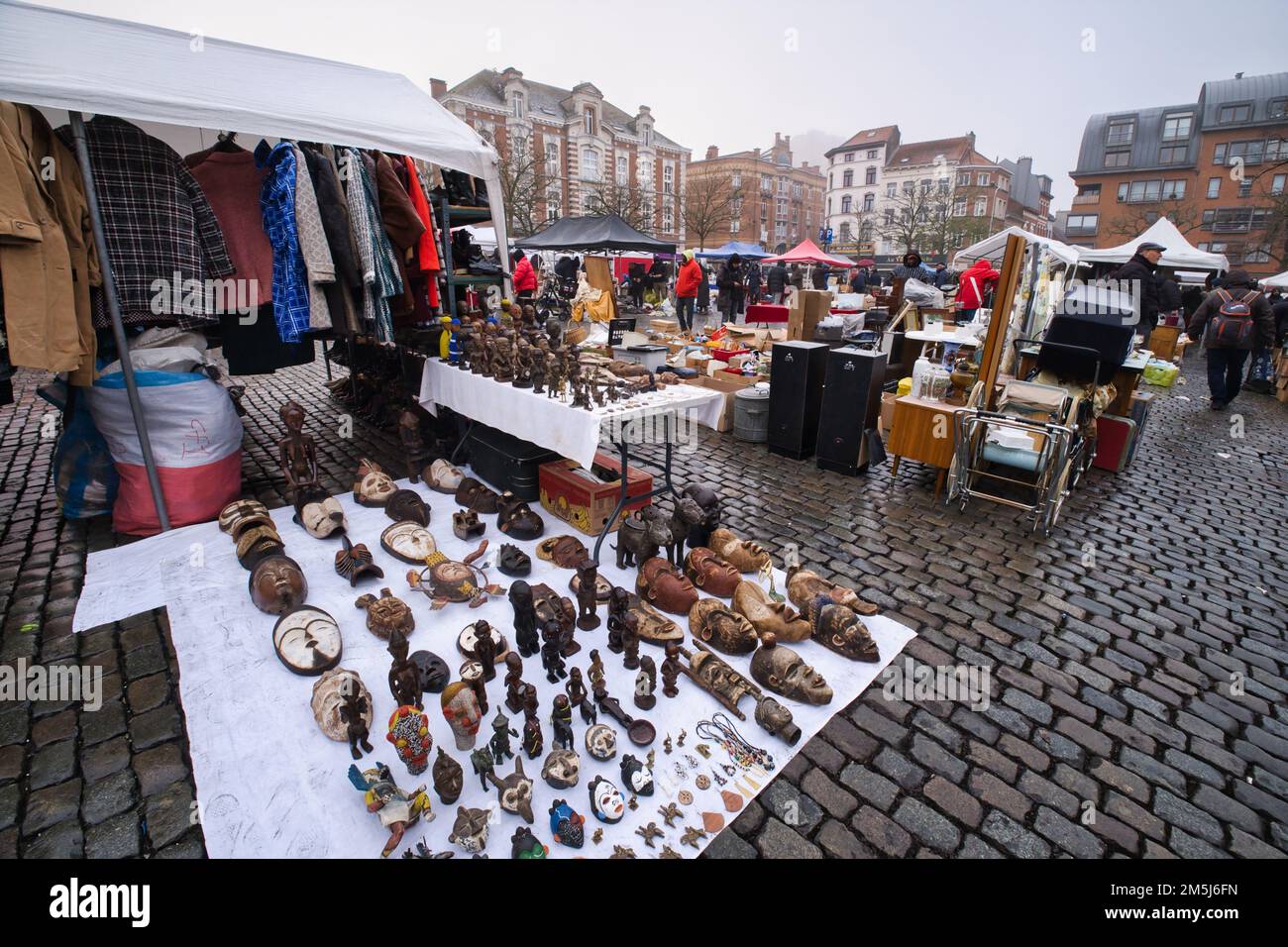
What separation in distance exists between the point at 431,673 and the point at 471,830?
0.88m

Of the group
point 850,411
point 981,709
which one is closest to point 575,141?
point 850,411

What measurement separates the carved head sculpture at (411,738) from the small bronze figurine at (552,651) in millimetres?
712

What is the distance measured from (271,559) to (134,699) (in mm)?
923

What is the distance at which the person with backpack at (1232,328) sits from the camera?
906cm

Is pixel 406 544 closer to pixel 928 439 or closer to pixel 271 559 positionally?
pixel 271 559

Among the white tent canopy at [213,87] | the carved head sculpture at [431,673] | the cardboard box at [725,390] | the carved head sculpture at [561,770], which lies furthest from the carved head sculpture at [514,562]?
the cardboard box at [725,390]

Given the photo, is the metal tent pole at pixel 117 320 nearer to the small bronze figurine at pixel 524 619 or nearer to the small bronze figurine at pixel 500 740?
the small bronze figurine at pixel 524 619

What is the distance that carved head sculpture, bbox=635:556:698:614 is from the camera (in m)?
3.64

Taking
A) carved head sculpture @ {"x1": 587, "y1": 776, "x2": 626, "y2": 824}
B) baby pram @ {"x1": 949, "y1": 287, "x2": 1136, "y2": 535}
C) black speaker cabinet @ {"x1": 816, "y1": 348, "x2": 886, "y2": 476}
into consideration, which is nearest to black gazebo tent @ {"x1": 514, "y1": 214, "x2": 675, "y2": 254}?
black speaker cabinet @ {"x1": 816, "y1": 348, "x2": 886, "y2": 476}

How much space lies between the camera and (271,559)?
3.59 metres

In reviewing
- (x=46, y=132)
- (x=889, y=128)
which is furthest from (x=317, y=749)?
(x=889, y=128)

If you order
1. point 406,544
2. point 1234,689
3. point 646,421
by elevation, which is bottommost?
point 1234,689

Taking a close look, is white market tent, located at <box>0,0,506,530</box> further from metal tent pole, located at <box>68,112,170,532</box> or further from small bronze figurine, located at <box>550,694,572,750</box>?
small bronze figurine, located at <box>550,694,572,750</box>

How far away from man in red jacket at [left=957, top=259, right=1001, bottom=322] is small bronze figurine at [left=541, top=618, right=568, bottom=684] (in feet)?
33.1
